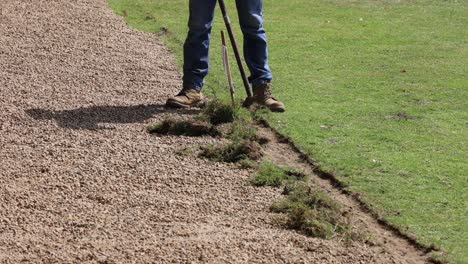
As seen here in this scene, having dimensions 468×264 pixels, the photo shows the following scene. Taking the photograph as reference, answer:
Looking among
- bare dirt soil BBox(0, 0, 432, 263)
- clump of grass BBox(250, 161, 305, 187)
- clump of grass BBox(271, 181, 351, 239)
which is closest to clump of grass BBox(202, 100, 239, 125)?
bare dirt soil BBox(0, 0, 432, 263)

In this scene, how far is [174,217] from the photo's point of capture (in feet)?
24.6

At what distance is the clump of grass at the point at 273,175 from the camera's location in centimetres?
829

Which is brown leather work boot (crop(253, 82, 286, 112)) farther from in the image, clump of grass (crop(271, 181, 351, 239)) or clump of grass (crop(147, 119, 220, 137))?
clump of grass (crop(271, 181, 351, 239))

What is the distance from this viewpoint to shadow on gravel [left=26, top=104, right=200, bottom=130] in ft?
32.3

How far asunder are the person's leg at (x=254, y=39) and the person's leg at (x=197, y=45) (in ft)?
0.98

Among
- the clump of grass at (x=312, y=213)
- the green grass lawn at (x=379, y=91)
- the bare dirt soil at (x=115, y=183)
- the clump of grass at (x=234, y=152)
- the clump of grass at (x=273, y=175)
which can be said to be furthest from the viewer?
the clump of grass at (x=234, y=152)

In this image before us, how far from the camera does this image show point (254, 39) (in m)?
10.6

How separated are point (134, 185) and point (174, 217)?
769mm

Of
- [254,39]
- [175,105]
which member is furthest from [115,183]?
[254,39]

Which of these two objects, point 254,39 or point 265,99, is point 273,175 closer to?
point 265,99

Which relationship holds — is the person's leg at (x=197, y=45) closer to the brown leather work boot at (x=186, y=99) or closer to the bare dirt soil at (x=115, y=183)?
the brown leather work boot at (x=186, y=99)

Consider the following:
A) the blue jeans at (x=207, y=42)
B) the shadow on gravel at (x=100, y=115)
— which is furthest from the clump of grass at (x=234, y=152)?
the blue jeans at (x=207, y=42)

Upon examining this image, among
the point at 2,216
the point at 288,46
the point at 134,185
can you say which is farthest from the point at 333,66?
the point at 2,216

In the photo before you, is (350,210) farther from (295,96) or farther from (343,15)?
(343,15)
